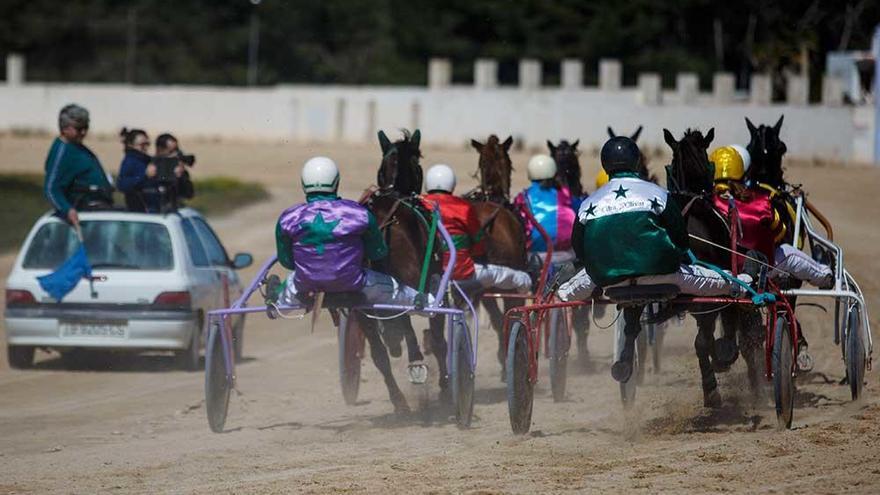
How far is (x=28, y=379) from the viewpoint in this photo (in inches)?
617

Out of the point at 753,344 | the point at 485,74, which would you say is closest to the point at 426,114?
the point at 485,74

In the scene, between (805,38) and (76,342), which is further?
(805,38)

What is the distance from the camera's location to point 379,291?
40.3 feet

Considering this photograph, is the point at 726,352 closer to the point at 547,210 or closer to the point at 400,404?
the point at 400,404

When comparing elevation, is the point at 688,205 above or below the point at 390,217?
above

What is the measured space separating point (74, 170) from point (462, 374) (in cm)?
594

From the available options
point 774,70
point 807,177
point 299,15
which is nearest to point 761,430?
point 807,177

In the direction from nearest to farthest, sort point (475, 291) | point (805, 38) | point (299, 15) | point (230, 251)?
point (475, 291), point (230, 251), point (805, 38), point (299, 15)

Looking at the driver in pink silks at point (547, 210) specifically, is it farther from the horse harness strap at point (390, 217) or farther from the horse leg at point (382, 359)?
the horse leg at point (382, 359)

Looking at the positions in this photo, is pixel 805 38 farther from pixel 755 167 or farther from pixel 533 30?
pixel 755 167

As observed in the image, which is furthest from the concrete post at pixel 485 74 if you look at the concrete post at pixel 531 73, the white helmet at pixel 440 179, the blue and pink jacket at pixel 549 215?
Result: the white helmet at pixel 440 179

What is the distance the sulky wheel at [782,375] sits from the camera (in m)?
11.2

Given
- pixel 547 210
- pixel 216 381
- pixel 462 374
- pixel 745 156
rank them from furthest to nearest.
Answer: pixel 547 210, pixel 745 156, pixel 216 381, pixel 462 374

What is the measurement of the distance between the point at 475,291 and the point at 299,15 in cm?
6880
